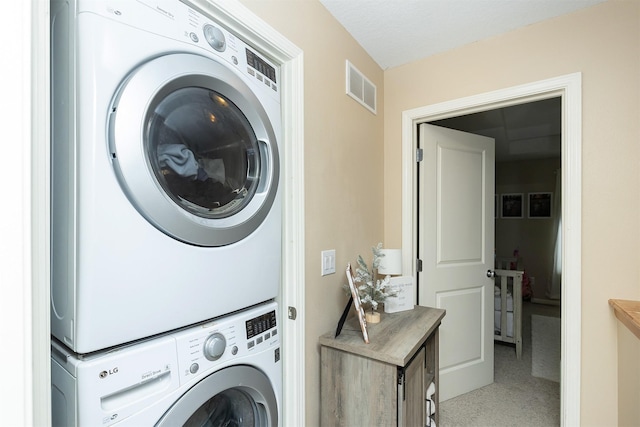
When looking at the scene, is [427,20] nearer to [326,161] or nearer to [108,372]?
[326,161]

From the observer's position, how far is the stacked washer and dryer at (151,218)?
0.64m

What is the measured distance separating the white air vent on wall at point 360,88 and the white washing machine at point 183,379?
4.44 feet

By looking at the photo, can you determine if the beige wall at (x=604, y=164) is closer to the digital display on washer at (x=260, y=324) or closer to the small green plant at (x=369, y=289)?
the small green plant at (x=369, y=289)

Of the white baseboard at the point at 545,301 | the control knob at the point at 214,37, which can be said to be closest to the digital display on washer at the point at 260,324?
the control knob at the point at 214,37

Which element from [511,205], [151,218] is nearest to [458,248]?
[151,218]

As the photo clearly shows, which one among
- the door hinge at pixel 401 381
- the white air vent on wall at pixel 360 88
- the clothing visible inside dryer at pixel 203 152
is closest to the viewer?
the clothing visible inside dryer at pixel 203 152

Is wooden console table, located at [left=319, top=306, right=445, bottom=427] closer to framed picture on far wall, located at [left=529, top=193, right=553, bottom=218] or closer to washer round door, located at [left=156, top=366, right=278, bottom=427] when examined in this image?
washer round door, located at [left=156, top=366, right=278, bottom=427]

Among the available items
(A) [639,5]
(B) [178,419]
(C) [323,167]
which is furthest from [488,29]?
(B) [178,419]

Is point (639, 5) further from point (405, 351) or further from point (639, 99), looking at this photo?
point (405, 351)

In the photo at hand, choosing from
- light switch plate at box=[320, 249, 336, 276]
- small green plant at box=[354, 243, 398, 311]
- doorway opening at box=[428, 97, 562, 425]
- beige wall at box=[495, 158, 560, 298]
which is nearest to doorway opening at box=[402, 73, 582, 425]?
doorway opening at box=[428, 97, 562, 425]

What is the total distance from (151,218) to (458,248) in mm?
2256

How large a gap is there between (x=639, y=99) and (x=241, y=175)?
1.99 m

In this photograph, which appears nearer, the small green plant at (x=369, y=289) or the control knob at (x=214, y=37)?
the control knob at (x=214, y=37)
